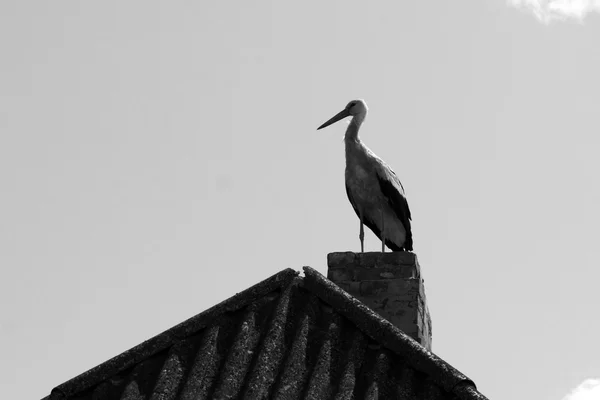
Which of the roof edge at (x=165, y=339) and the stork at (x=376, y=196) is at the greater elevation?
the stork at (x=376, y=196)

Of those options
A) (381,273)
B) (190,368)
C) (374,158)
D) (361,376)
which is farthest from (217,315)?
(374,158)

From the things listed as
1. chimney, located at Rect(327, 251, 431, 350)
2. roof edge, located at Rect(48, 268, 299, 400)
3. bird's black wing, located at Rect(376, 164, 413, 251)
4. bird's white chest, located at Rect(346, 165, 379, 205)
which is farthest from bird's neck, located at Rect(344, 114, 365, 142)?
roof edge, located at Rect(48, 268, 299, 400)

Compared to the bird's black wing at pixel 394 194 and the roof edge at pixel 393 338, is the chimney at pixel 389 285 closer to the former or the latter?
the roof edge at pixel 393 338

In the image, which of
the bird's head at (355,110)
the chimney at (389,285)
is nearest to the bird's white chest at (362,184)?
the bird's head at (355,110)

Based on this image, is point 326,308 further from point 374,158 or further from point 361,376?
point 374,158

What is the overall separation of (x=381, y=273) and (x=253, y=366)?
254 centimetres

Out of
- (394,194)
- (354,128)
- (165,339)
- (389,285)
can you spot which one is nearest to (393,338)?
(165,339)

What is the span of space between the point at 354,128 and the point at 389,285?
4.30m

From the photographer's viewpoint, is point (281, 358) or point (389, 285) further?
point (389, 285)

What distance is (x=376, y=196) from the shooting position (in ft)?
36.2

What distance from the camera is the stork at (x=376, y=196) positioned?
11023 millimetres

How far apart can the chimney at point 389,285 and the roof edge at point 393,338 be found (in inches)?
68.7

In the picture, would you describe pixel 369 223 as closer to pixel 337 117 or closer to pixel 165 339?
pixel 337 117

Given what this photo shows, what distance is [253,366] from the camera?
5.23 metres
